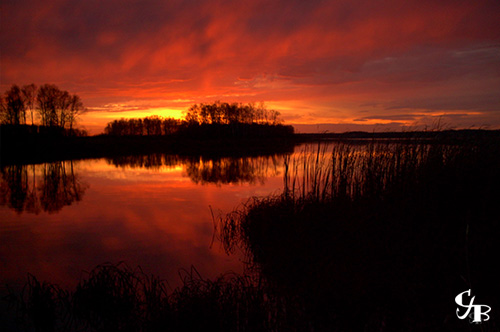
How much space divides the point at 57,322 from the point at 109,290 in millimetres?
810

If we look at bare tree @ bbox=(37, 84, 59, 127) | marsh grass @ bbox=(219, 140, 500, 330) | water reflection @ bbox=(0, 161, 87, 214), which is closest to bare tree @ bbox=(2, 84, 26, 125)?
bare tree @ bbox=(37, 84, 59, 127)

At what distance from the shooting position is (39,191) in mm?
17750

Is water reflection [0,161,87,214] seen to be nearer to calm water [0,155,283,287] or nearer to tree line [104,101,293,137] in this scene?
calm water [0,155,283,287]

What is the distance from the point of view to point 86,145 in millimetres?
52250

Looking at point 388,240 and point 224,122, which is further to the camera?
point 224,122

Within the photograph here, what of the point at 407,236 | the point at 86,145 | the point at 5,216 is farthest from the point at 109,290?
A: the point at 86,145

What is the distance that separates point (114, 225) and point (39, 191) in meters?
10.00

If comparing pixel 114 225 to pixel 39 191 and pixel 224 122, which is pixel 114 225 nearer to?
pixel 39 191

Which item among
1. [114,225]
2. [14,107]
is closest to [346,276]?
[114,225]

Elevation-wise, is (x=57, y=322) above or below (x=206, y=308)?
below

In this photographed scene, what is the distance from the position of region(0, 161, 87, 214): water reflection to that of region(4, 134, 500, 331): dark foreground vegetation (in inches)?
386

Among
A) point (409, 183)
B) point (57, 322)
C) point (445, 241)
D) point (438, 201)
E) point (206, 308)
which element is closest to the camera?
point (206, 308)

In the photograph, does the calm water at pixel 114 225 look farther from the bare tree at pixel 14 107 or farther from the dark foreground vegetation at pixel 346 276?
the bare tree at pixel 14 107

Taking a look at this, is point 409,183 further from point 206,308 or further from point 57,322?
point 57,322
